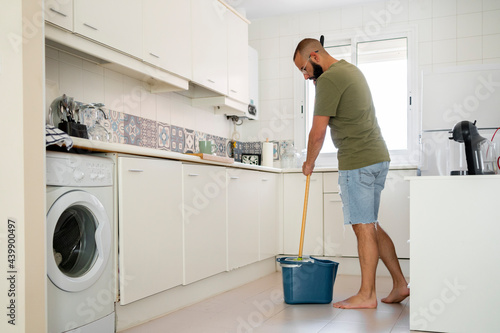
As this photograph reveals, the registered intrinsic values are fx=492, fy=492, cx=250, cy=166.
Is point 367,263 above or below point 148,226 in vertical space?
below

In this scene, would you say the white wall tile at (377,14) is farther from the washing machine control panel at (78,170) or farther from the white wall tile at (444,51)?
the washing machine control panel at (78,170)

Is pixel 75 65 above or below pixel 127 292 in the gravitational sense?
above

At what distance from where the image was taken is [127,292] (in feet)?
7.50

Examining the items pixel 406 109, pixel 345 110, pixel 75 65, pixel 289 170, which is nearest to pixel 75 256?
pixel 75 65

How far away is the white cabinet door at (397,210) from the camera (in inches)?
153

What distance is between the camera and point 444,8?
4344 mm

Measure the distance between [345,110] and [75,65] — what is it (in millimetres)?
1525

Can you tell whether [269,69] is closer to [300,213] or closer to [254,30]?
[254,30]

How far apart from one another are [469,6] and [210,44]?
232 centimetres

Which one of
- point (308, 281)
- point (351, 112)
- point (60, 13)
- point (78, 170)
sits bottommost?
point (308, 281)

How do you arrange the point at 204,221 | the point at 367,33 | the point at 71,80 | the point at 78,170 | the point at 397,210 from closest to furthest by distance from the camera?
the point at 78,170 < the point at 71,80 < the point at 204,221 < the point at 397,210 < the point at 367,33

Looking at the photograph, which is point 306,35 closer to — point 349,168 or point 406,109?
point 406,109

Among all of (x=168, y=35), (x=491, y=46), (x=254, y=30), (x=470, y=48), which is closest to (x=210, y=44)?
(x=168, y=35)

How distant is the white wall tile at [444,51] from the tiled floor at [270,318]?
2268mm
